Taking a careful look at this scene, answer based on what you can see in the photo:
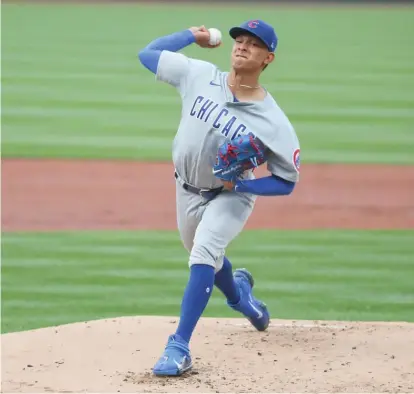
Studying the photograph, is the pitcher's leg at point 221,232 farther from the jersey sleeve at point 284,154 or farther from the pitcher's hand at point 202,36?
the pitcher's hand at point 202,36

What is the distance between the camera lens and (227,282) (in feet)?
19.2

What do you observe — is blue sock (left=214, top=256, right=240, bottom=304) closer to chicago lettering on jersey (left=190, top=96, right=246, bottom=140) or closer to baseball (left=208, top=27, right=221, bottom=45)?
chicago lettering on jersey (left=190, top=96, right=246, bottom=140)

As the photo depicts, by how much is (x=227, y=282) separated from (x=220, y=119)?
99cm

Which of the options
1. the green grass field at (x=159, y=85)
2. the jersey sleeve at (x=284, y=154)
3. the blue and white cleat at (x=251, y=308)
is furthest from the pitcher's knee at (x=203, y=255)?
the green grass field at (x=159, y=85)

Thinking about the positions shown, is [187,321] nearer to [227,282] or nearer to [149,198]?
[227,282]

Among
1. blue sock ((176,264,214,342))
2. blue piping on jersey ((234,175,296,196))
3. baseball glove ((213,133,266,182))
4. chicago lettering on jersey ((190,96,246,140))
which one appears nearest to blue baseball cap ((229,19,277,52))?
chicago lettering on jersey ((190,96,246,140))

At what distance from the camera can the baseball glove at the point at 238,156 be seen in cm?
513

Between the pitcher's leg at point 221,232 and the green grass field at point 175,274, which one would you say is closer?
the pitcher's leg at point 221,232

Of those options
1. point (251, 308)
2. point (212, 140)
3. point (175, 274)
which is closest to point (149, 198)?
point (175, 274)

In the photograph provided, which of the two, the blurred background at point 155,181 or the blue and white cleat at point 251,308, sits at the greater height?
the blue and white cleat at point 251,308

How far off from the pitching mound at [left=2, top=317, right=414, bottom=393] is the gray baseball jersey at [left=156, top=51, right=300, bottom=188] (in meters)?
0.91

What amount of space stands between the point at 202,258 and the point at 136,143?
21.8 ft

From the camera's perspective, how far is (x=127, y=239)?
840cm

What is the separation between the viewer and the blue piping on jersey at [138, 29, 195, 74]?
554 centimetres
